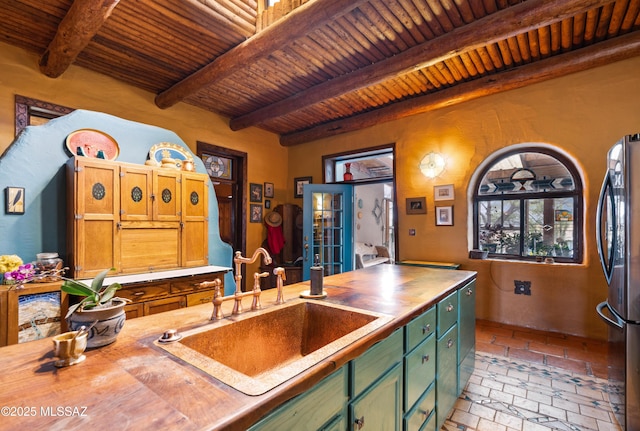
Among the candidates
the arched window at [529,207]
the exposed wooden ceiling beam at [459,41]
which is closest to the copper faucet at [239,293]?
the exposed wooden ceiling beam at [459,41]

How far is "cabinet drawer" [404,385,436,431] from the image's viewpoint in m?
1.44

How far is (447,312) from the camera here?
1898 millimetres

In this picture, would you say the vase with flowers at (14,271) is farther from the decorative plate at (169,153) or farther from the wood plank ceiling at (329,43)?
the wood plank ceiling at (329,43)

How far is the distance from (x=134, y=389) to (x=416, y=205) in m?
4.23

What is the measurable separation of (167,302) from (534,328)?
4.12m

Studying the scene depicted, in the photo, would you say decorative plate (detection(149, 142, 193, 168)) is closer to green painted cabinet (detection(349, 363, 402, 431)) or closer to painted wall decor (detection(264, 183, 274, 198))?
painted wall decor (detection(264, 183, 274, 198))

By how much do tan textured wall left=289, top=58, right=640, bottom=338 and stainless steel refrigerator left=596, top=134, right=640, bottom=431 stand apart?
1624 millimetres

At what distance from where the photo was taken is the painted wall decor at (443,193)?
165 inches

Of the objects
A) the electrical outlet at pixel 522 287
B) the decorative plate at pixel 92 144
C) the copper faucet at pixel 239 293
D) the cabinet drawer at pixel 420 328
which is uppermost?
the decorative plate at pixel 92 144

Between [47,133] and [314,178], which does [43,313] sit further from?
[314,178]

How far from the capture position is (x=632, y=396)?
176 cm

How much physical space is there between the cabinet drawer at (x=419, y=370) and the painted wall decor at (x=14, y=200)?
3.23 m

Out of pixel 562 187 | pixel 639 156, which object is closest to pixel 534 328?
pixel 562 187

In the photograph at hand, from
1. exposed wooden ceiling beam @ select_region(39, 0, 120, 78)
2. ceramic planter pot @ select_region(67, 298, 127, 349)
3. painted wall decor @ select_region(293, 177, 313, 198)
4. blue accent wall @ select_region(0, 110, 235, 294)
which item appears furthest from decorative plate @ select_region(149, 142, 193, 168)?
ceramic planter pot @ select_region(67, 298, 127, 349)
